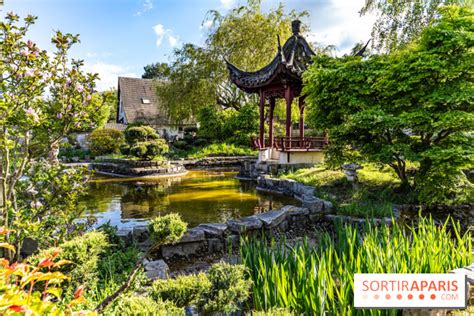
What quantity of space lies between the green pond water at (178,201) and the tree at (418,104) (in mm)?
2256

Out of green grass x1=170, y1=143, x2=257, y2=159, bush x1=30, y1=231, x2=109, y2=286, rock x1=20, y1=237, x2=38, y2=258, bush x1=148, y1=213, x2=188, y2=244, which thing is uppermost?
green grass x1=170, y1=143, x2=257, y2=159

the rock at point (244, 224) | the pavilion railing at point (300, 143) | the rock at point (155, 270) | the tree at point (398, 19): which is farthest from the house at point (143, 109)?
the rock at point (155, 270)

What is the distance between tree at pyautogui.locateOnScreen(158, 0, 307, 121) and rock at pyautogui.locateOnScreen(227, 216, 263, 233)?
1336 centimetres

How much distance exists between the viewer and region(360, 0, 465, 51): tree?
8633mm

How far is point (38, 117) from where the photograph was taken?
2.38 meters

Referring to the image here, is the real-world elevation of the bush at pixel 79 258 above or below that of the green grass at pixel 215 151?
below

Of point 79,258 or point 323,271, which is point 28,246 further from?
point 323,271

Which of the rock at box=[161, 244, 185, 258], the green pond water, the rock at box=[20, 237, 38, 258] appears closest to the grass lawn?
the green pond water

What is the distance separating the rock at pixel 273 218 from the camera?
4410 millimetres

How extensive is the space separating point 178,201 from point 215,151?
9.87 metres

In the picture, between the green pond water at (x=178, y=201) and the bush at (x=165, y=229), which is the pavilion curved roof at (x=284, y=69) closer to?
the green pond water at (x=178, y=201)

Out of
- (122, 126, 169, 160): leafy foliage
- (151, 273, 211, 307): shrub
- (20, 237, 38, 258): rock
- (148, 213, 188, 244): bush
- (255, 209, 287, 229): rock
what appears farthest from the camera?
(122, 126, 169, 160): leafy foliage

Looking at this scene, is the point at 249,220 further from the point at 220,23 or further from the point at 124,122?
the point at 124,122

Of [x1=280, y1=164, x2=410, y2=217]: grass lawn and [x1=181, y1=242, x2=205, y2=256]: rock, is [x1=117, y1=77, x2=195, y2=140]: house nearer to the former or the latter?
[x1=280, y1=164, x2=410, y2=217]: grass lawn
